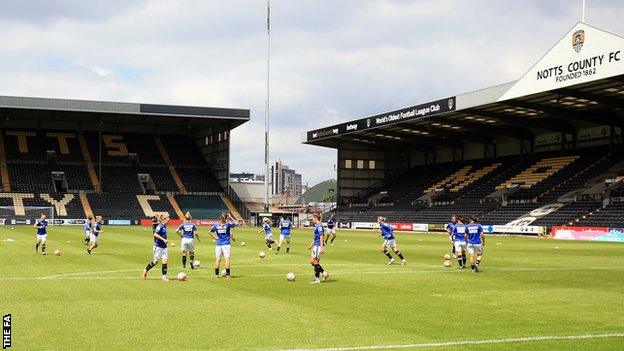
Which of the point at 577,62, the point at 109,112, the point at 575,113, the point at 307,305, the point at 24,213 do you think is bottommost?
the point at 307,305

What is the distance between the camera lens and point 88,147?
4043 inches

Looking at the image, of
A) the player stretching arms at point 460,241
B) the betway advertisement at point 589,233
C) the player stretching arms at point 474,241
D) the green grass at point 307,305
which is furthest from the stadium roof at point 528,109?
the player stretching arms at point 474,241

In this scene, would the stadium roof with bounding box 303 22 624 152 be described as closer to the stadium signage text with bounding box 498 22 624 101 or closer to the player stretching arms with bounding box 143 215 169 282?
the stadium signage text with bounding box 498 22 624 101

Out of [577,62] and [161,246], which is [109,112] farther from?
[161,246]

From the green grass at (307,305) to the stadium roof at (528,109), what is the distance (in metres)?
24.5

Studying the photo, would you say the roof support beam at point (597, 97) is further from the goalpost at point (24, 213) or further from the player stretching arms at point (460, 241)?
the goalpost at point (24, 213)

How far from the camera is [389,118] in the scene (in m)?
77.6

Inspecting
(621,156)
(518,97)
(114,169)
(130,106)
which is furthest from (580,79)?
(114,169)

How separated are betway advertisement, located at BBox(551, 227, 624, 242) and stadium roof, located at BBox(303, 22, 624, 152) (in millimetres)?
10958

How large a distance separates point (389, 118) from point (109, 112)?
1471 inches

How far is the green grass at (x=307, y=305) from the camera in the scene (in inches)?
524

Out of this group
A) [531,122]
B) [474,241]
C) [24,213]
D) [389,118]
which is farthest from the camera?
[24,213]

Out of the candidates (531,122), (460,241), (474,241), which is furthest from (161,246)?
(531,122)

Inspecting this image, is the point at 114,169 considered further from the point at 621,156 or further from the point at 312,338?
the point at 312,338
